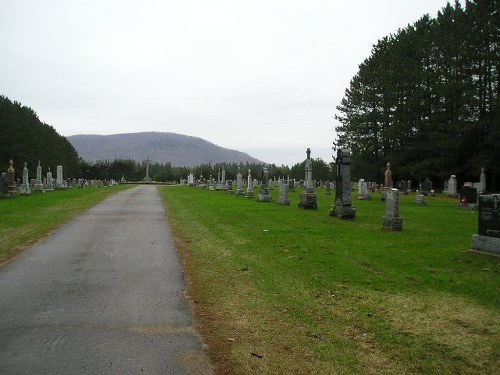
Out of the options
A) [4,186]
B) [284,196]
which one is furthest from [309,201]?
[4,186]

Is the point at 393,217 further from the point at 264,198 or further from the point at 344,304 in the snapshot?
the point at 264,198

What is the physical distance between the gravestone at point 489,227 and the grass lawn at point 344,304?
0.31 m

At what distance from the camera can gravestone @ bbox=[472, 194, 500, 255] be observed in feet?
31.2

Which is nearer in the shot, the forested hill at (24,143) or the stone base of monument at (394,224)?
the stone base of monument at (394,224)

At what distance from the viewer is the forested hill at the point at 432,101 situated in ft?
123

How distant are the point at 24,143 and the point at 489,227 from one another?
212 ft

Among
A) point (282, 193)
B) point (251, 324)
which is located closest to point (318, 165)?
point (282, 193)

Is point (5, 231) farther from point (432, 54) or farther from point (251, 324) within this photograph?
point (432, 54)

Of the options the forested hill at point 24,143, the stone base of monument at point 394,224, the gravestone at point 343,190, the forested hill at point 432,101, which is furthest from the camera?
the forested hill at point 24,143

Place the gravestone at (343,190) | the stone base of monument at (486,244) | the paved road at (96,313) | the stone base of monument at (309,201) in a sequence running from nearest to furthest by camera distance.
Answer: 1. the paved road at (96,313)
2. the stone base of monument at (486,244)
3. the gravestone at (343,190)
4. the stone base of monument at (309,201)

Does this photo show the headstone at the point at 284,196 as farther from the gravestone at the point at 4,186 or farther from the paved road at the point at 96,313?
the gravestone at the point at 4,186

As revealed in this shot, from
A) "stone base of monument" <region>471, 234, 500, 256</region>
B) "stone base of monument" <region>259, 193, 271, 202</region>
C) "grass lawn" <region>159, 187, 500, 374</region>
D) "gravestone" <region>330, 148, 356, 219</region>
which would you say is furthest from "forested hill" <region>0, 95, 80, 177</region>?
"stone base of monument" <region>471, 234, 500, 256</region>

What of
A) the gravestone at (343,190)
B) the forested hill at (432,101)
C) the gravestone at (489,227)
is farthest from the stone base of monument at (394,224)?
the forested hill at (432,101)

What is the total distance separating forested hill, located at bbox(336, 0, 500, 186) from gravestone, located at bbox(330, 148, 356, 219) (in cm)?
2135
